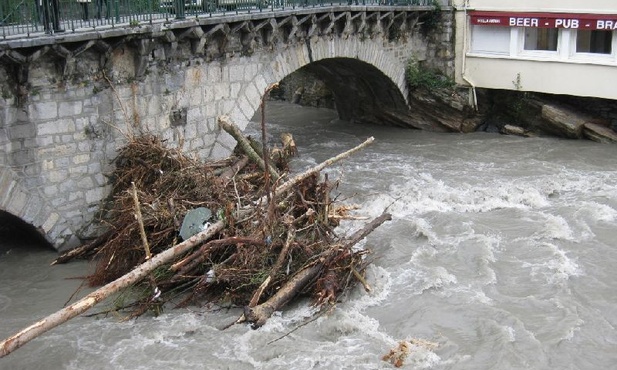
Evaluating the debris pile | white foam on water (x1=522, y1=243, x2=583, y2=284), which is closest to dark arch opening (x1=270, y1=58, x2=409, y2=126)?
the debris pile

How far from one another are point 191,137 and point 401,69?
8150 millimetres

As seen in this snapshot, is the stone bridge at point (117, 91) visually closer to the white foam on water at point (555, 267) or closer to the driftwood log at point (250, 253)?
the driftwood log at point (250, 253)

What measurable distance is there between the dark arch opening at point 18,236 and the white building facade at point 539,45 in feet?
41.1

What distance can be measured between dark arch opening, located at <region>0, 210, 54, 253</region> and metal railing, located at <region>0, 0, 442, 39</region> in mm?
2841

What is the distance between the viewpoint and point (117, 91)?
11.9 metres

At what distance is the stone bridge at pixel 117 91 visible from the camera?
34.8 feet

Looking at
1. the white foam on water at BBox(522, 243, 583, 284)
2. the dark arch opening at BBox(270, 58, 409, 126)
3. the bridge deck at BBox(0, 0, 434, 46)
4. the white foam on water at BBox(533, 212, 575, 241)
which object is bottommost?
the white foam on water at BBox(522, 243, 583, 284)

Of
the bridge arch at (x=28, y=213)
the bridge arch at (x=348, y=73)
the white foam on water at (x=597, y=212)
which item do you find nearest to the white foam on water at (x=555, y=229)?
the white foam on water at (x=597, y=212)

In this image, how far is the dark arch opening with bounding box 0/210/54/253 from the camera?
1145 cm

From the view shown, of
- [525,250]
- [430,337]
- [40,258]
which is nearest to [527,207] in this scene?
[525,250]

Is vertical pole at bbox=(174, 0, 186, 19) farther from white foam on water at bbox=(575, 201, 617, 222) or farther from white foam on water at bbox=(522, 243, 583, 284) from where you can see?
white foam on water at bbox=(575, 201, 617, 222)

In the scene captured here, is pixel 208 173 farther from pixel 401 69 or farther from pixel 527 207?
pixel 401 69

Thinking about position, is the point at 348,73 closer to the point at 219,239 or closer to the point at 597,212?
the point at 597,212

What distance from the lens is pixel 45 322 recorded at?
7.74 meters
